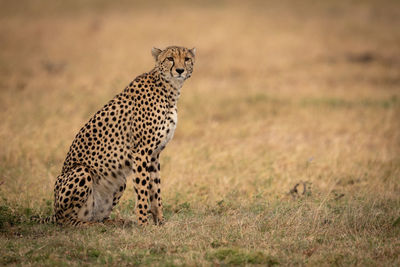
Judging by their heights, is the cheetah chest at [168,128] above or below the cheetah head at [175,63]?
below

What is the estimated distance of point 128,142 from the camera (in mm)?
5012

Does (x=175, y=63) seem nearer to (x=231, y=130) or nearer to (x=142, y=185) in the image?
(x=142, y=185)

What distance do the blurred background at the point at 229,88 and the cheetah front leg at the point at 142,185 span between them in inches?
35.6

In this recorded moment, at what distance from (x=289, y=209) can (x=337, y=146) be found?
3225mm

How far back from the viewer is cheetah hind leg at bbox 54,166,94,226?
4.68m

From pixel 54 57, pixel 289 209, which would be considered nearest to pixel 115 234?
pixel 289 209

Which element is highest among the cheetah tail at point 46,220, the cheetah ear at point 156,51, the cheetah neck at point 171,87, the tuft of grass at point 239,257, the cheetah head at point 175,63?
the cheetah ear at point 156,51

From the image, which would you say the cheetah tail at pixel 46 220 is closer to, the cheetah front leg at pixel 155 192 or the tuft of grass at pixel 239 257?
the cheetah front leg at pixel 155 192

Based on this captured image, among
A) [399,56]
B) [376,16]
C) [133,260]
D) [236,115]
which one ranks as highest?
[376,16]

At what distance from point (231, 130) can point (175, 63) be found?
15.0 ft

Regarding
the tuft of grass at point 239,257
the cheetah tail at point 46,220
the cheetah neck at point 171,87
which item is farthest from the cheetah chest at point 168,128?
the tuft of grass at point 239,257

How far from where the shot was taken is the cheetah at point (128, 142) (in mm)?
4902

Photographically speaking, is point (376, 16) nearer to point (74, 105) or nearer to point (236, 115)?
point (236, 115)

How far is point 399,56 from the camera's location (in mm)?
15773
